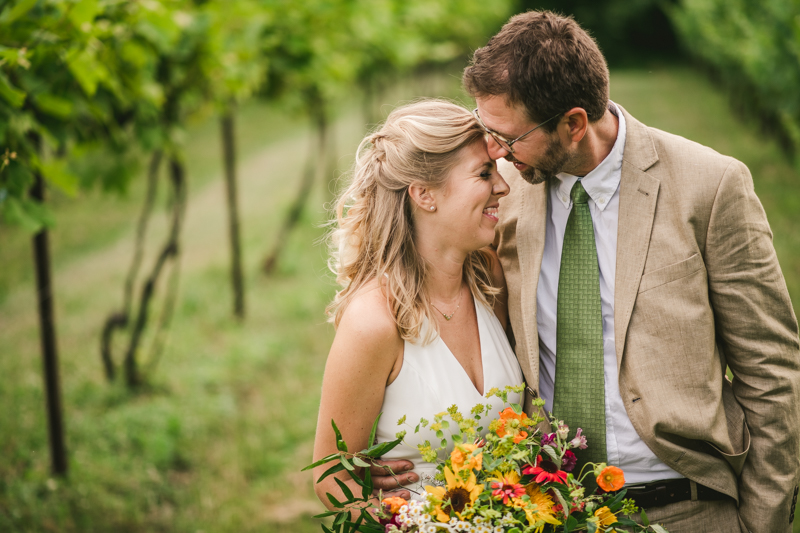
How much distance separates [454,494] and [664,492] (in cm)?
93

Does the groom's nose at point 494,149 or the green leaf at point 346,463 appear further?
the groom's nose at point 494,149

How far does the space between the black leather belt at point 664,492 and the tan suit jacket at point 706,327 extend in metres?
0.06

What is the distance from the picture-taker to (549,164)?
2.32m

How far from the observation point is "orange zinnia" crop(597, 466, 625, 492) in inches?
70.9

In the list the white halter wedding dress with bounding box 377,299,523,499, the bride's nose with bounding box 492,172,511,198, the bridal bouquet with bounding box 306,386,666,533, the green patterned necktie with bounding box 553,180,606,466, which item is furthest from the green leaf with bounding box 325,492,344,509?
the bride's nose with bounding box 492,172,511,198

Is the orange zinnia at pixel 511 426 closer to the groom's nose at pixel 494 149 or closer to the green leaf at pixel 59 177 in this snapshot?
the groom's nose at pixel 494 149

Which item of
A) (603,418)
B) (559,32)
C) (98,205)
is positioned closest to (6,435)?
(603,418)

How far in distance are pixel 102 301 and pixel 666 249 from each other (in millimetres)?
7479

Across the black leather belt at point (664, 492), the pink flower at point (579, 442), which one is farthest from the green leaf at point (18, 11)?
the black leather belt at point (664, 492)

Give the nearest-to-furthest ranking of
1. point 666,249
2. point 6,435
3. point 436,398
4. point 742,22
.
A: point 666,249
point 436,398
point 6,435
point 742,22

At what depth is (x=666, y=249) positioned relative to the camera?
2129mm

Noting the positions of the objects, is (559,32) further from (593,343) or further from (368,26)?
(368,26)

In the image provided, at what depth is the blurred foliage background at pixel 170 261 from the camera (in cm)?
324

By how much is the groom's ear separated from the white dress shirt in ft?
0.45
